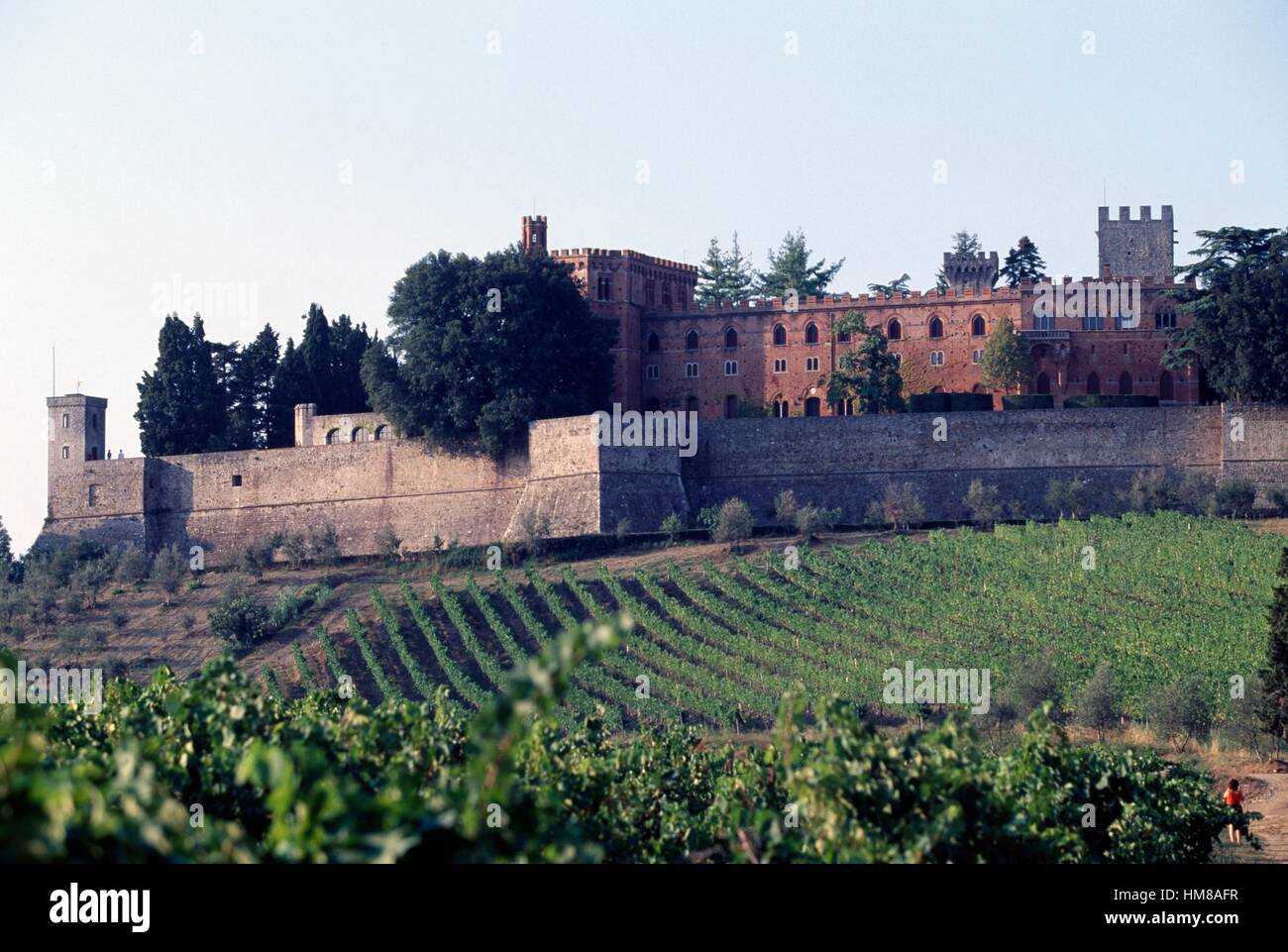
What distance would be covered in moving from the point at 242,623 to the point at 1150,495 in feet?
75.0

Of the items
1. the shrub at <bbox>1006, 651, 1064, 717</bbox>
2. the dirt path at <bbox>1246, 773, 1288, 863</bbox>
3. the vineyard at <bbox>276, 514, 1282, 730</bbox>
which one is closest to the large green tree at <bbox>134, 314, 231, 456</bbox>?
the vineyard at <bbox>276, 514, 1282, 730</bbox>

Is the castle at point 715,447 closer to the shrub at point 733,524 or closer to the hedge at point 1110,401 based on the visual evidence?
the hedge at point 1110,401

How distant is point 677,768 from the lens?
23.2 metres

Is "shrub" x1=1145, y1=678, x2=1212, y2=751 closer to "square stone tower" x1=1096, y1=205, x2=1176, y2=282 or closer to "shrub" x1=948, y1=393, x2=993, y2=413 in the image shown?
"shrub" x1=948, y1=393, x2=993, y2=413

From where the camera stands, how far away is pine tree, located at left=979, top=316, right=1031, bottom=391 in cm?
5888

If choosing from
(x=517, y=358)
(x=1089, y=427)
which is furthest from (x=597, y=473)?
(x=1089, y=427)

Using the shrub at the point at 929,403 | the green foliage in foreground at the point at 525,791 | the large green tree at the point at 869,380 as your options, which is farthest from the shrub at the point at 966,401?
the green foliage in foreground at the point at 525,791

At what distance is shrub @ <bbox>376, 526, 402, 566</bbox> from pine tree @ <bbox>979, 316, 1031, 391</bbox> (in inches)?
751

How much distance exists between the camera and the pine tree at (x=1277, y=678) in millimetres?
31500

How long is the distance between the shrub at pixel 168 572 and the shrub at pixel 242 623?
195 inches

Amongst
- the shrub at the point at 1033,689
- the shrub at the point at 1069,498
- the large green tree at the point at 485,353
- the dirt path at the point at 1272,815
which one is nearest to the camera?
the dirt path at the point at 1272,815

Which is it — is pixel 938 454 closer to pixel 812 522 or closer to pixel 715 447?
pixel 812 522
